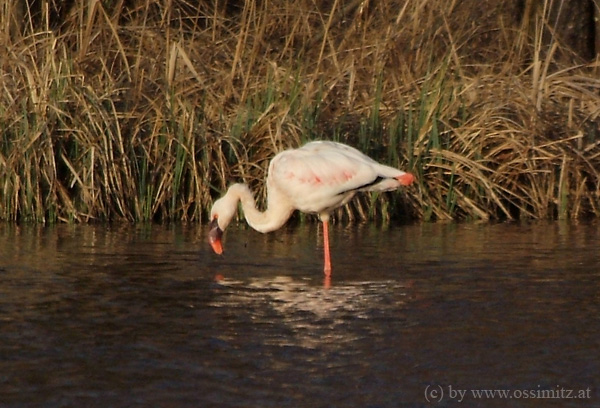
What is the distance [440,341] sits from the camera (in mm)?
5613

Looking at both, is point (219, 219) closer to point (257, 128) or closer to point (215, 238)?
point (215, 238)

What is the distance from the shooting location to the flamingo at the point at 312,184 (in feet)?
25.3

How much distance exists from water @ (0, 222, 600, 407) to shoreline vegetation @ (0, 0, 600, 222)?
2.50ft

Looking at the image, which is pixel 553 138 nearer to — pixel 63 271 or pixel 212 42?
pixel 212 42

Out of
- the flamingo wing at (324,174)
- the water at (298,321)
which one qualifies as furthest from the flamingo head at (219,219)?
the flamingo wing at (324,174)

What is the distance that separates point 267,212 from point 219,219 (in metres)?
0.35

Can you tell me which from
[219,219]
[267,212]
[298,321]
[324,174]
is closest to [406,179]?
[324,174]

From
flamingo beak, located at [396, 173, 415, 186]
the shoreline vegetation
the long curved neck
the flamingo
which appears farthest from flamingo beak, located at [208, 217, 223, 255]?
the shoreline vegetation

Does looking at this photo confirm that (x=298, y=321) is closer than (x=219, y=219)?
Yes

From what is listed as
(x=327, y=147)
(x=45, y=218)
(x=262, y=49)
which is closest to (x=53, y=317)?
(x=327, y=147)

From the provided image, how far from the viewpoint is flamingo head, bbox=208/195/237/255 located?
8.03 metres

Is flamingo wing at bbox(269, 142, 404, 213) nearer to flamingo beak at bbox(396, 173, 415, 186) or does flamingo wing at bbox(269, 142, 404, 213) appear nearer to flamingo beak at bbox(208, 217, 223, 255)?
flamingo beak at bbox(396, 173, 415, 186)

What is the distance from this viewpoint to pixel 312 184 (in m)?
7.82

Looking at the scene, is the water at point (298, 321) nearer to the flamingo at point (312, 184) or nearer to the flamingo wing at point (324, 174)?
the flamingo at point (312, 184)
